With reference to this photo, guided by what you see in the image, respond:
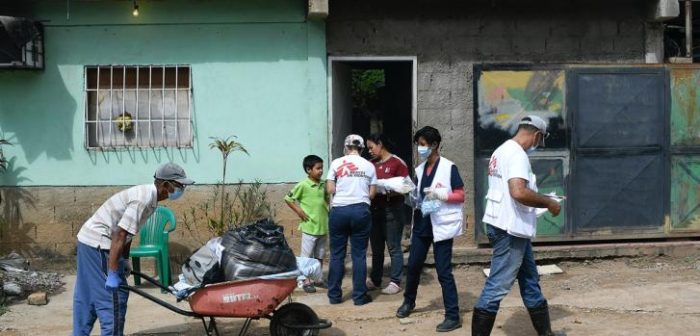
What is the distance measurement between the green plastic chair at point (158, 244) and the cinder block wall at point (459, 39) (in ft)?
8.83

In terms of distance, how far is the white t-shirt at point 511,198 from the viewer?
531cm

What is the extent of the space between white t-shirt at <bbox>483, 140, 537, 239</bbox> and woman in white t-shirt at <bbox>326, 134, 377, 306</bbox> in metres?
1.75

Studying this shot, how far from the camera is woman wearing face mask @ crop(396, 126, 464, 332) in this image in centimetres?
618

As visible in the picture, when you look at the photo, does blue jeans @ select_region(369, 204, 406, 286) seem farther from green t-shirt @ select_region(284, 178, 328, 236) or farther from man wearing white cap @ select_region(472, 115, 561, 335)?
man wearing white cap @ select_region(472, 115, 561, 335)

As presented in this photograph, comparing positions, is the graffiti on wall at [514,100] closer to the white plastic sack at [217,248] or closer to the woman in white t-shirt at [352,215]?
the woman in white t-shirt at [352,215]

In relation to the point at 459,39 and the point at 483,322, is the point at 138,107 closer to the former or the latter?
the point at 459,39

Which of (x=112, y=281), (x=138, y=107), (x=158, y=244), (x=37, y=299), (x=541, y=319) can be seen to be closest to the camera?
(x=112, y=281)

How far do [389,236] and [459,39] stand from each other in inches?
102

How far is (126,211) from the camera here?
5.28 metres

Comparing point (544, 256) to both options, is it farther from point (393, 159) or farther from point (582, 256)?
point (393, 159)

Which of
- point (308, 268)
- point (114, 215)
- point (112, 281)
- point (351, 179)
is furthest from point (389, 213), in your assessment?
point (112, 281)

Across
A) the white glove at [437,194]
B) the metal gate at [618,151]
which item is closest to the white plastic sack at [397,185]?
the white glove at [437,194]

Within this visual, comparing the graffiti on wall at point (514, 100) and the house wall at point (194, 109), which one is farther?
the house wall at point (194, 109)

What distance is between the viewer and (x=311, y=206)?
7.63m
